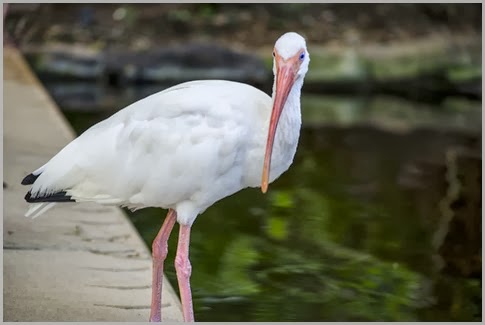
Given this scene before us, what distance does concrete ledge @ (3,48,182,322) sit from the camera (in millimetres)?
5457

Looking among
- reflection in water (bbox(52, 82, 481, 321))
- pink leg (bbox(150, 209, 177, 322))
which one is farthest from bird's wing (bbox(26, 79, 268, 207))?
reflection in water (bbox(52, 82, 481, 321))

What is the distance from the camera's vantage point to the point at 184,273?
207 inches

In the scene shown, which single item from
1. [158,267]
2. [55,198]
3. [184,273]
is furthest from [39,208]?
[184,273]

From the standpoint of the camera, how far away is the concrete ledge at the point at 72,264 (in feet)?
17.9

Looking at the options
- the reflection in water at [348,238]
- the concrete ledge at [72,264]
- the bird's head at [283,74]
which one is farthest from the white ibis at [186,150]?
the reflection in water at [348,238]

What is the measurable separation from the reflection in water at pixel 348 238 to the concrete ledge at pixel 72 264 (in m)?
0.51

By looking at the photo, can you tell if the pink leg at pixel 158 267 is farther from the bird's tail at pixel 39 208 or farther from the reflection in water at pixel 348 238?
the reflection in water at pixel 348 238

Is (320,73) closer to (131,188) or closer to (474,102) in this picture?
(474,102)

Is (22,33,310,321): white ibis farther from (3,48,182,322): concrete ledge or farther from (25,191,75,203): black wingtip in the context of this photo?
(3,48,182,322): concrete ledge

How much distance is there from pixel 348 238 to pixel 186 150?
11.6 feet

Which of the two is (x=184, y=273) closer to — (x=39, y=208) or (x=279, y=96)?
(x=39, y=208)

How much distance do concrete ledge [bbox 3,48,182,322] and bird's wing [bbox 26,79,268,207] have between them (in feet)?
1.87

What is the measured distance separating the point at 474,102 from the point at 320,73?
2290 millimetres

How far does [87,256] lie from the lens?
6355mm
